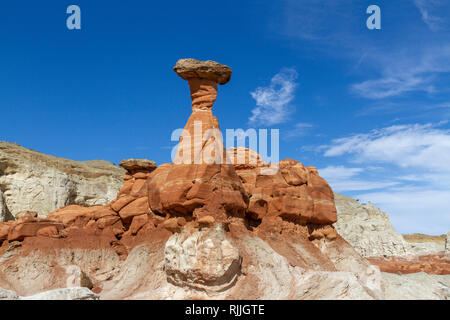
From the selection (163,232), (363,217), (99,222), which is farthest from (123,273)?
(363,217)

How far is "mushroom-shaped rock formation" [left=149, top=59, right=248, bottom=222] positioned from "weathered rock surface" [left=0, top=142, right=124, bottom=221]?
24.2 meters

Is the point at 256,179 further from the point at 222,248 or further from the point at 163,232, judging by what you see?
the point at 222,248

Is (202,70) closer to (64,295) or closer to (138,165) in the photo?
(138,165)

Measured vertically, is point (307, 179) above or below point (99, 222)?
above

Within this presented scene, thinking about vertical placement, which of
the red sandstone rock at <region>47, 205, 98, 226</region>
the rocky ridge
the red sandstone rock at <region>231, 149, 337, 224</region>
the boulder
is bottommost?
the rocky ridge

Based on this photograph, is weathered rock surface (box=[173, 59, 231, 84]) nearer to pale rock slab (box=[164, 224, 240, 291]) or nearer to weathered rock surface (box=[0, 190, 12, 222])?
pale rock slab (box=[164, 224, 240, 291])

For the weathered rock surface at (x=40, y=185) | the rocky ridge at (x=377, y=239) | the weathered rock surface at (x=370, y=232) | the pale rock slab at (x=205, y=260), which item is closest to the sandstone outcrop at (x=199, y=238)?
the pale rock slab at (x=205, y=260)

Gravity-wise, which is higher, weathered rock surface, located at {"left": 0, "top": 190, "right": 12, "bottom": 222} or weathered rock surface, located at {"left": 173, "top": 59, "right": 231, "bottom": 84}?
weathered rock surface, located at {"left": 173, "top": 59, "right": 231, "bottom": 84}

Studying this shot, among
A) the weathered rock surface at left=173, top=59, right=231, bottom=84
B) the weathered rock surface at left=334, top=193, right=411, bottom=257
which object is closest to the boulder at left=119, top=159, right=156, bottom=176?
the weathered rock surface at left=173, top=59, right=231, bottom=84

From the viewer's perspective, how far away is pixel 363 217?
58.2 m

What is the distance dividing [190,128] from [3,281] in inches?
436

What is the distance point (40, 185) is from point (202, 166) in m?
26.7

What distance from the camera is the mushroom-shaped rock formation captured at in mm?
16297

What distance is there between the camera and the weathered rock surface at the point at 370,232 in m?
51.6
